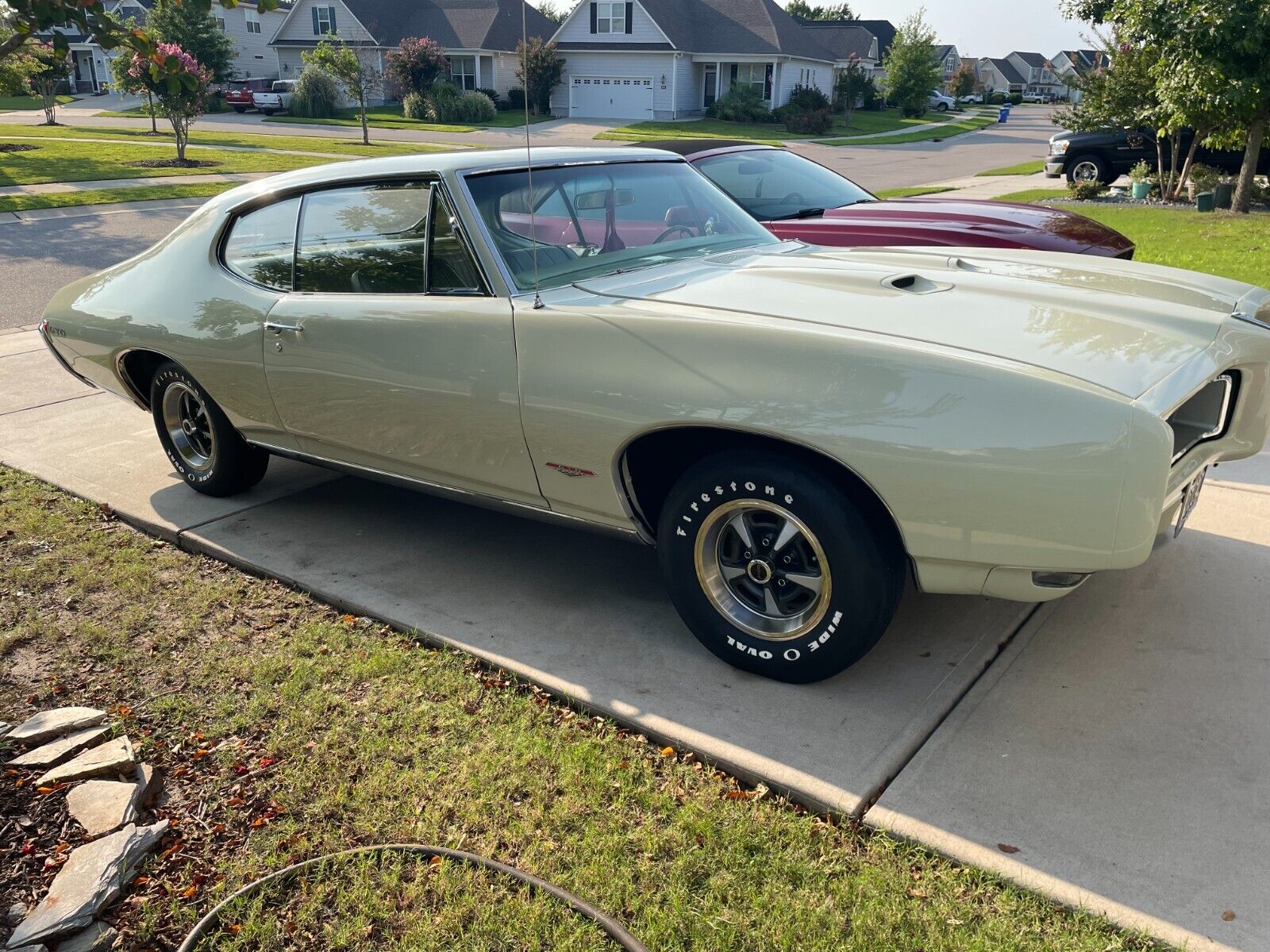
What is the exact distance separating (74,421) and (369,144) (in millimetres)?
27093

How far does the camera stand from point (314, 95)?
1829 inches

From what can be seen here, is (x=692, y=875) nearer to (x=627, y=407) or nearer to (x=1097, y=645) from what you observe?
(x=627, y=407)

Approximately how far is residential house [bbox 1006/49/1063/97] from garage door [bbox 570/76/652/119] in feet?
298

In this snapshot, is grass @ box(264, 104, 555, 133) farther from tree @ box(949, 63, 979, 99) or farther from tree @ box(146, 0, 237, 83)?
tree @ box(949, 63, 979, 99)

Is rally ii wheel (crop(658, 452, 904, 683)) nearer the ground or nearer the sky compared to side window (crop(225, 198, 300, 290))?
nearer the ground

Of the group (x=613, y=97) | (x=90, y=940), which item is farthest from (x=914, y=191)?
(x=613, y=97)

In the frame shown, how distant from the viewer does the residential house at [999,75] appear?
11994 centimetres

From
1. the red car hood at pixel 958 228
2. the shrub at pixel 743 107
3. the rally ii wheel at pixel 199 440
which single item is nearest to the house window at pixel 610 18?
the shrub at pixel 743 107

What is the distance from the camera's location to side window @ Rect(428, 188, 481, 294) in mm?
3811

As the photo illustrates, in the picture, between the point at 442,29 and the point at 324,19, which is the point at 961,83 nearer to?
the point at 442,29

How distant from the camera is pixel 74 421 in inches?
259

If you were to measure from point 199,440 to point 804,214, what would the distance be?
4.30 metres

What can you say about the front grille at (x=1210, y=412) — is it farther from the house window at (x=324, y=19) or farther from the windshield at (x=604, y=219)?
the house window at (x=324, y=19)

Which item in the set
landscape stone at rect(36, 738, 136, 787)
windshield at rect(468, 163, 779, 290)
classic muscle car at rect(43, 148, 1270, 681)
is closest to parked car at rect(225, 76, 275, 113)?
classic muscle car at rect(43, 148, 1270, 681)
